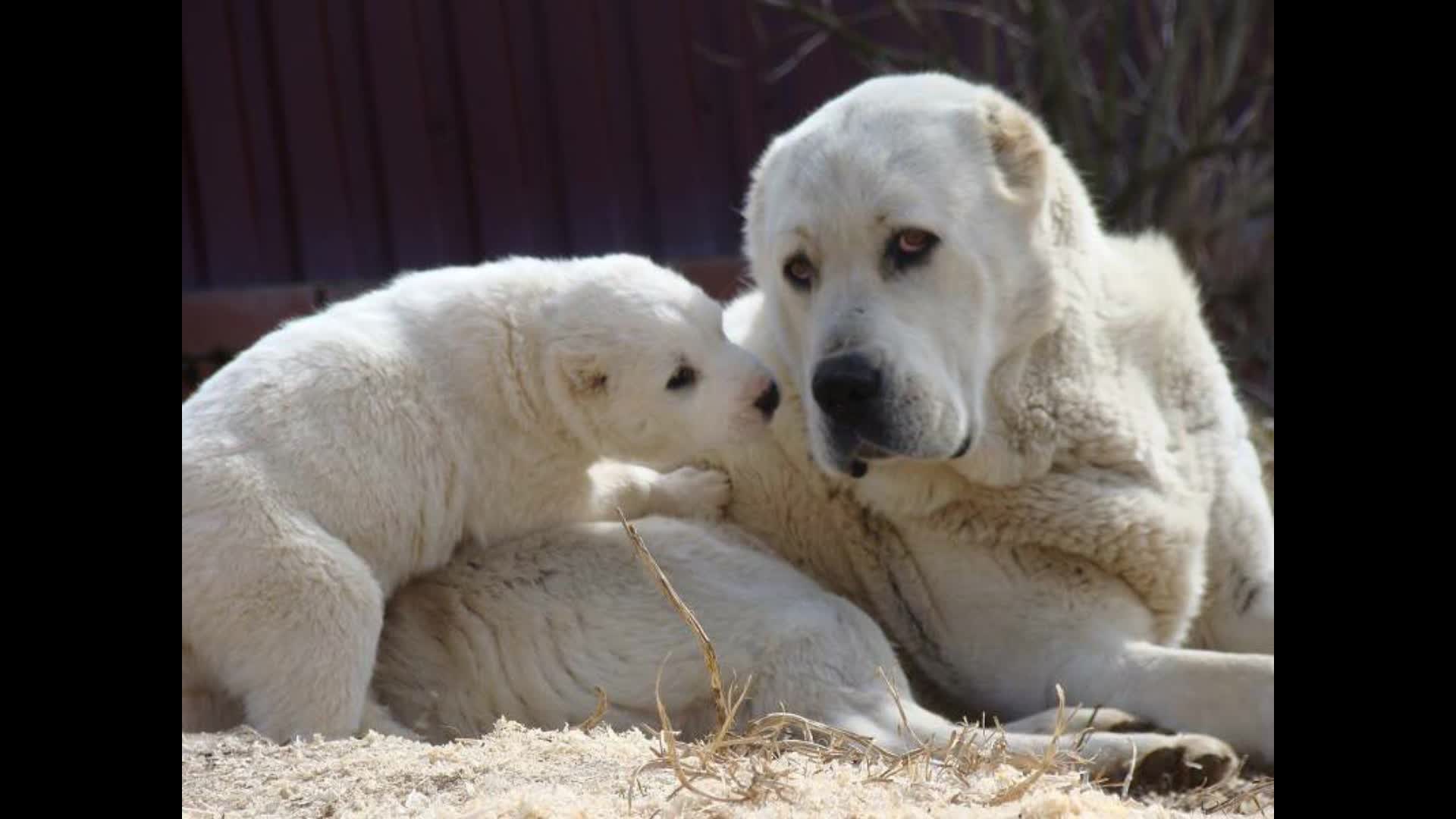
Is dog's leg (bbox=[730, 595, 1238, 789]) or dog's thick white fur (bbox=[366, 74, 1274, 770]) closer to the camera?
dog's leg (bbox=[730, 595, 1238, 789])

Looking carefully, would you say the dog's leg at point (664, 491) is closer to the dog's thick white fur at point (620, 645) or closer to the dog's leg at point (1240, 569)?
the dog's thick white fur at point (620, 645)

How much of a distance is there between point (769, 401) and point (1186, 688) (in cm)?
115

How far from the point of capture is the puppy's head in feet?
11.7

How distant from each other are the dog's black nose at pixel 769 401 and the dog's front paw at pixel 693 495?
0.37 meters

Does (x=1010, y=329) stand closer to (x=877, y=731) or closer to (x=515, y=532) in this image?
(x=877, y=731)

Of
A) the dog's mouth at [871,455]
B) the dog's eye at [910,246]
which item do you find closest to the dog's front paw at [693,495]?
the dog's mouth at [871,455]

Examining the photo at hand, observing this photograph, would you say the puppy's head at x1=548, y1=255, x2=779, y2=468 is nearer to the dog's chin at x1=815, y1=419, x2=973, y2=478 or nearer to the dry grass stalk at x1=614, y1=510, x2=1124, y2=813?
the dog's chin at x1=815, y1=419, x2=973, y2=478

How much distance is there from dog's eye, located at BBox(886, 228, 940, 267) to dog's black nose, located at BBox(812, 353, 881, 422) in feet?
0.97

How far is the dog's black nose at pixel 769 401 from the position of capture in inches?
142

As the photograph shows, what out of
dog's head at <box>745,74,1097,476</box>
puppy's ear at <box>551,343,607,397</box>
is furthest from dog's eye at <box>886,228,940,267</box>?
puppy's ear at <box>551,343,607,397</box>

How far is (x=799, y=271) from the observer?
11.9 feet

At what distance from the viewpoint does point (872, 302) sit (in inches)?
135

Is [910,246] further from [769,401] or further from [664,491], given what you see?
[664,491]
